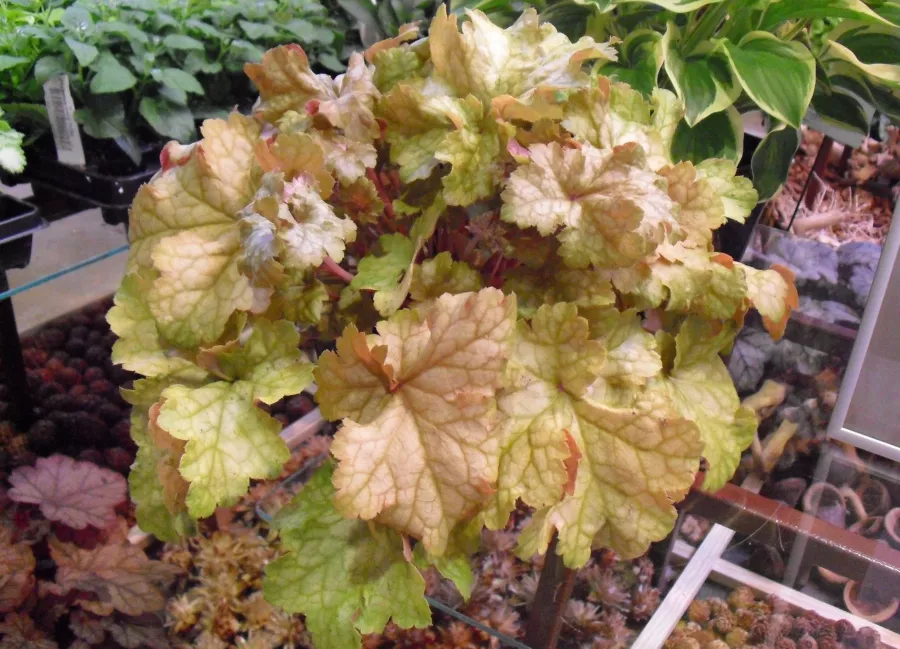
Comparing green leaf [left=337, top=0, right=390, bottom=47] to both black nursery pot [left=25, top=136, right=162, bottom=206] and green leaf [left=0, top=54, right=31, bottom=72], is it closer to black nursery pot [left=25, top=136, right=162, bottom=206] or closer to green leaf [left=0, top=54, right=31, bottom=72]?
black nursery pot [left=25, top=136, right=162, bottom=206]

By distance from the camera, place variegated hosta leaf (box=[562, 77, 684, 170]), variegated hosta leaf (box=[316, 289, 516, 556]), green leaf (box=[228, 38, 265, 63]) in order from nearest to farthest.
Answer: variegated hosta leaf (box=[316, 289, 516, 556]) < variegated hosta leaf (box=[562, 77, 684, 170]) < green leaf (box=[228, 38, 265, 63])

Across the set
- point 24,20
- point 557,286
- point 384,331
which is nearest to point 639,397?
point 557,286

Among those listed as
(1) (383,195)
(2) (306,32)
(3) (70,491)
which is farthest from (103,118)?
(1) (383,195)

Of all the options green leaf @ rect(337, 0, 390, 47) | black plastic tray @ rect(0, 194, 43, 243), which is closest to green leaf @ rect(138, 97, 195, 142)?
black plastic tray @ rect(0, 194, 43, 243)

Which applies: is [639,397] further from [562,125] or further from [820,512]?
[820,512]

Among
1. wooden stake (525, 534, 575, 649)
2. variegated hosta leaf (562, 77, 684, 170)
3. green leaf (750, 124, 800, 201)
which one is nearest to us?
variegated hosta leaf (562, 77, 684, 170)
